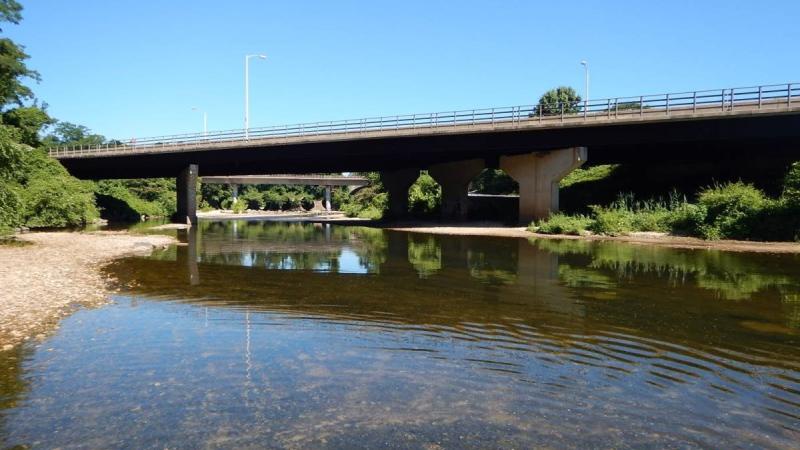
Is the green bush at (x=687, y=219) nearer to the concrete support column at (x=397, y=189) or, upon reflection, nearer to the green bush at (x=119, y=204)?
the concrete support column at (x=397, y=189)

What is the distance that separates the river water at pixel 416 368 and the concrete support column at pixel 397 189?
51683 mm

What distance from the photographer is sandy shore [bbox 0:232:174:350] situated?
12.1 metres

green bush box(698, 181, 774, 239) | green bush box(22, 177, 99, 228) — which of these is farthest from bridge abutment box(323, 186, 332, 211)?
green bush box(698, 181, 774, 239)

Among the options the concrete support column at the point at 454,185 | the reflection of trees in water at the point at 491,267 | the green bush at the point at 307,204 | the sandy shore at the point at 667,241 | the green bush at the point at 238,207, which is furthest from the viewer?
the green bush at the point at 307,204

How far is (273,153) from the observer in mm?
55969

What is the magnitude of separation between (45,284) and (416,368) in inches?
506

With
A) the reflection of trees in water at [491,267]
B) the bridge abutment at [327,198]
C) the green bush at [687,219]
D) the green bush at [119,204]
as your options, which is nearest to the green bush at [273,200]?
the bridge abutment at [327,198]

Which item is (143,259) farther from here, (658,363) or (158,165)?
(158,165)

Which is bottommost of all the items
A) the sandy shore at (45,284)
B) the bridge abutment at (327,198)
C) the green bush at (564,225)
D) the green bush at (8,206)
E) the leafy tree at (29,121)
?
the sandy shore at (45,284)

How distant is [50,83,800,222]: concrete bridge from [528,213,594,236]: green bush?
2.94m

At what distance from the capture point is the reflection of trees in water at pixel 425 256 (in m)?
23.0

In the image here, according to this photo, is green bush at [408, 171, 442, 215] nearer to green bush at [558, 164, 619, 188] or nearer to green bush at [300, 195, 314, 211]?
green bush at [558, 164, 619, 188]

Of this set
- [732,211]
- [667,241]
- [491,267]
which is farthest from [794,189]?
[491,267]

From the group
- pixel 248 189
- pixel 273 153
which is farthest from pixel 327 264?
pixel 248 189
